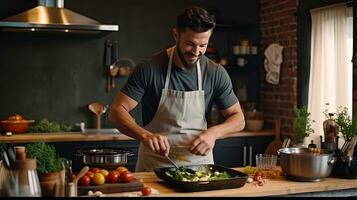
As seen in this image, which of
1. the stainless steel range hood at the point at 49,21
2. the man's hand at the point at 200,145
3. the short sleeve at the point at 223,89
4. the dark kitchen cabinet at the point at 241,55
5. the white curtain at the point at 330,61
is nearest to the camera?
the man's hand at the point at 200,145

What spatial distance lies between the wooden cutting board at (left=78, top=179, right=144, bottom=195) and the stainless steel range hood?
2.32 m

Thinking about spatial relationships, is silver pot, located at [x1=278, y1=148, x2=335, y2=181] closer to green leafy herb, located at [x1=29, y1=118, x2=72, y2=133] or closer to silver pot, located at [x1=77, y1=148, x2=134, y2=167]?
silver pot, located at [x1=77, y1=148, x2=134, y2=167]

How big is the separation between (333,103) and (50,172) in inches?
115

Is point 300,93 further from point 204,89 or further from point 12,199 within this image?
point 12,199

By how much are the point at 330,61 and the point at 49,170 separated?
298cm

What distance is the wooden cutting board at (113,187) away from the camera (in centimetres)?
233

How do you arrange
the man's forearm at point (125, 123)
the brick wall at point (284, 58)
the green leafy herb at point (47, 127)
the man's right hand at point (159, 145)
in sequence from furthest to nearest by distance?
the brick wall at point (284, 58) < the green leafy herb at point (47, 127) < the man's forearm at point (125, 123) < the man's right hand at point (159, 145)

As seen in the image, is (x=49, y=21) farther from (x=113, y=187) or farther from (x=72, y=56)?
(x=113, y=187)

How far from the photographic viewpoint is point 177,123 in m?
3.03

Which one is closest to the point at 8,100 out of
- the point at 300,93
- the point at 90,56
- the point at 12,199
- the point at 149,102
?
the point at 90,56

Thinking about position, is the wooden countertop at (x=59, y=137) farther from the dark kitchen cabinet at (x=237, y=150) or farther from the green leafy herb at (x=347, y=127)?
the green leafy herb at (x=347, y=127)

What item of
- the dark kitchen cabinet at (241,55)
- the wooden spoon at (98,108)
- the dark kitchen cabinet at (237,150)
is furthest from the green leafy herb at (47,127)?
the dark kitchen cabinet at (241,55)

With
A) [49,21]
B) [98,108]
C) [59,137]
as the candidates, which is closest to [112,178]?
[59,137]

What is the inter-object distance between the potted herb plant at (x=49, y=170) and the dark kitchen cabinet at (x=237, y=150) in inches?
113
